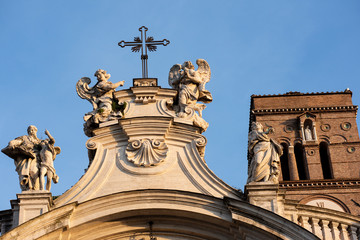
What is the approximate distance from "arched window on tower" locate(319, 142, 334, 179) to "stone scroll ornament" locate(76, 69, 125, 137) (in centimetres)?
1842

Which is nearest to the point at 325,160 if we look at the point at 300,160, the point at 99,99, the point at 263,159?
the point at 300,160

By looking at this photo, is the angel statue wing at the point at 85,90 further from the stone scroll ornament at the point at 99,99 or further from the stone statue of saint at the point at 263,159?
the stone statue of saint at the point at 263,159

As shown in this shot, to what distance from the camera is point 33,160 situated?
1881 centimetres

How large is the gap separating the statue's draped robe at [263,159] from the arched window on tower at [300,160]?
18971mm

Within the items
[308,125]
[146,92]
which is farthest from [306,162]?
[146,92]

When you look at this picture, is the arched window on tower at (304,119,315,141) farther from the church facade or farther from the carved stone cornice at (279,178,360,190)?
the church facade

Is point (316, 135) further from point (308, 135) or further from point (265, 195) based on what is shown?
point (265, 195)

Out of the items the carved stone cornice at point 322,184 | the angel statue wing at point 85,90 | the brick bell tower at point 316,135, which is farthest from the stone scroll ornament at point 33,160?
the brick bell tower at point 316,135

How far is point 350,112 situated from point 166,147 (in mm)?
20971

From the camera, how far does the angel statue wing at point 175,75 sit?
67.1ft

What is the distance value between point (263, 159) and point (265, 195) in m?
0.77

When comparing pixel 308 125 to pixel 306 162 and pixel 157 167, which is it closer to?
pixel 306 162

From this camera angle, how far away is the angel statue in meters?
20.0

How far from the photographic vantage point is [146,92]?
20125 mm
